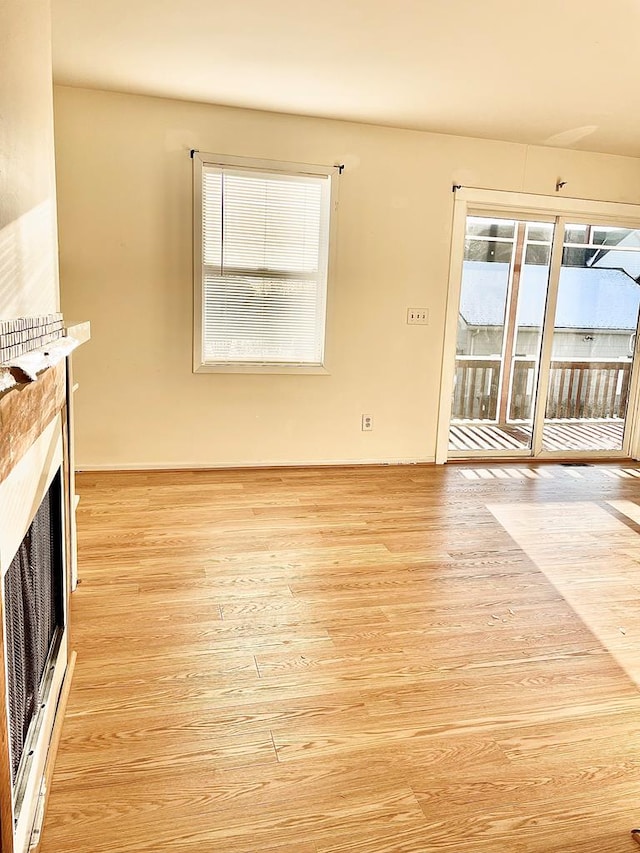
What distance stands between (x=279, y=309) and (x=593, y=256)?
2.68 meters

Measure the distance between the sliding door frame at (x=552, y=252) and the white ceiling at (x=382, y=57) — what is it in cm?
54

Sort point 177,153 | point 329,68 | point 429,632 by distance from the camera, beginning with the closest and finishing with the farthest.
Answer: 1. point 429,632
2. point 329,68
3. point 177,153

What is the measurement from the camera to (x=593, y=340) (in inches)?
198

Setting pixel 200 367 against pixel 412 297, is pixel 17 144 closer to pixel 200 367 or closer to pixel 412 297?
pixel 200 367

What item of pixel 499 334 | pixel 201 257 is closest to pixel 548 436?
pixel 499 334

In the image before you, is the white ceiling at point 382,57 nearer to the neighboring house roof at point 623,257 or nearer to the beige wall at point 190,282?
the beige wall at point 190,282

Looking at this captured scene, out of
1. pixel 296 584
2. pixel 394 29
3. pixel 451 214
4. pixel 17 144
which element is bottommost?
pixel 296 584

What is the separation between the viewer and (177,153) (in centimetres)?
388

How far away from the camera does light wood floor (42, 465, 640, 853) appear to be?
1.41 metres

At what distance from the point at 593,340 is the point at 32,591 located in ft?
15.9

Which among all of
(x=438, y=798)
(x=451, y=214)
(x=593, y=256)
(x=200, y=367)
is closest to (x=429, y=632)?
(x=438, y=798)

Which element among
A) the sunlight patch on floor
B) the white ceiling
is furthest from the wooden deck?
the white ceiling

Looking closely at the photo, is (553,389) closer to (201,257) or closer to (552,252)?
(552,252)

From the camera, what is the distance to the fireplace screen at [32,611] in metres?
1.14
